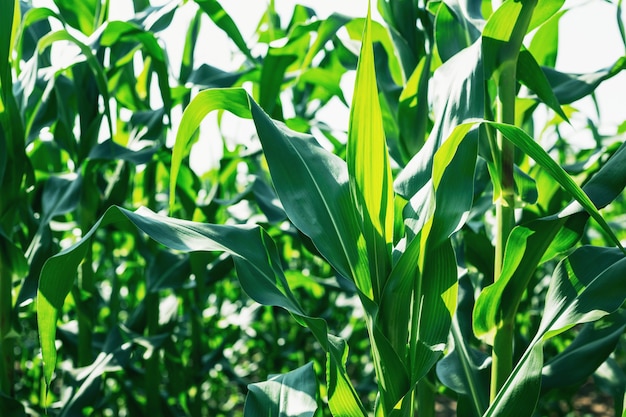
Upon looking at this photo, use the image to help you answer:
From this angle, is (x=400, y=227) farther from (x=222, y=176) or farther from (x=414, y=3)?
(x=222, y=176)

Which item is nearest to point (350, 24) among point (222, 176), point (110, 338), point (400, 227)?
point (222, 176)

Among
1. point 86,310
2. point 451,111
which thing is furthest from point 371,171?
point 86,310

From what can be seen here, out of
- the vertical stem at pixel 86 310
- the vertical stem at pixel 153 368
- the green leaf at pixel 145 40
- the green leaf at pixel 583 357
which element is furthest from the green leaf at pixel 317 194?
the vertical stem at pixel 153 368

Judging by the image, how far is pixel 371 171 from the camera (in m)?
0.83

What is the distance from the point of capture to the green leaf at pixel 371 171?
0.80 meters

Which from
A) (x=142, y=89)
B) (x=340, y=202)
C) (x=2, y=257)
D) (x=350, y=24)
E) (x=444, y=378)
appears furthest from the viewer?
(x=142, y=89)

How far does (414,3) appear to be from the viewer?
1385 millimetres

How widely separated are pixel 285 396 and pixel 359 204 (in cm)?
33

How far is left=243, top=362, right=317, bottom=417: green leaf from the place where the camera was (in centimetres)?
94

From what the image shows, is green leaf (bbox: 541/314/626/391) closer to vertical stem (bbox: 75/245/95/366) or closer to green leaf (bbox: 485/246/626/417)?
green leaf (bbox: 485/246/626/417)

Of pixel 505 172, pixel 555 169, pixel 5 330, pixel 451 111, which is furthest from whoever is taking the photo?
pixel 5 330

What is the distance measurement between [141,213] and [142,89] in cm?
104

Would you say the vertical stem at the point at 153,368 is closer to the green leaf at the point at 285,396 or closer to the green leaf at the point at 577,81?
the green leaf at the point at 285,396

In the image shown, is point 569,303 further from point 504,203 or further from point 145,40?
point 145,40
